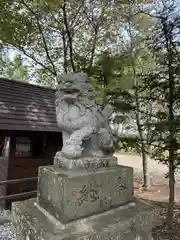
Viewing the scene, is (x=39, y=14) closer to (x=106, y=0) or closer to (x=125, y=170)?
(x=106, y=0)

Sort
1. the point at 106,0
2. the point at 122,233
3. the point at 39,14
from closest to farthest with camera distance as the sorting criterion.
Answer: the point at 122,233, the point at 106,0, the point at 39,14

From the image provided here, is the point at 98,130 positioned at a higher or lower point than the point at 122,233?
higher

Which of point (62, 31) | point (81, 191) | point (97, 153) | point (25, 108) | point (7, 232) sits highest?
point (62, 31)

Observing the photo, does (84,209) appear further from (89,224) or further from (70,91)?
(70,91)

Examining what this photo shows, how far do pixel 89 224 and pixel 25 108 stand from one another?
Result: 16.9ft

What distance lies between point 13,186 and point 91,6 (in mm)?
5356

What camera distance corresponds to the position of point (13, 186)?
230 inches

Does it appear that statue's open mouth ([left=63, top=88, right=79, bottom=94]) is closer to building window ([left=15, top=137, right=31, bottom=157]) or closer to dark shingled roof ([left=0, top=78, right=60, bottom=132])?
dark shingled roof ([left=0, top=78, right=60, bottom=132])

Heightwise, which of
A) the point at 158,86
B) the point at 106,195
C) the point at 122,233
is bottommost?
the point at 122,233

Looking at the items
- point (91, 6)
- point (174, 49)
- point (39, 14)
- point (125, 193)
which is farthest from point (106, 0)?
point (125, 193)

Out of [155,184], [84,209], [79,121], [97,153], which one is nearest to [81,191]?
[84,209]

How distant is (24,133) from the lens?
5906 mm

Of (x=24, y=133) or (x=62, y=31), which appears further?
(x=62, y=31)

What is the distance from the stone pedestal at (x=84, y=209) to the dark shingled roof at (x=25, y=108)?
11.9 feet
